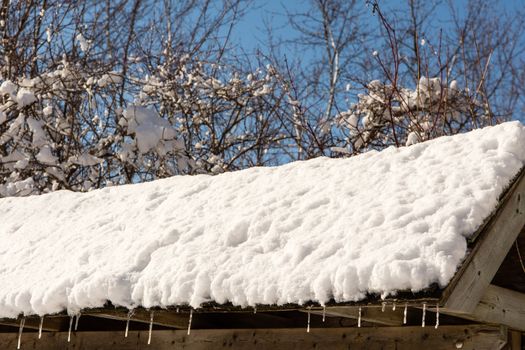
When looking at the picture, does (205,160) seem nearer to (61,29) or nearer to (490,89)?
(61,29)

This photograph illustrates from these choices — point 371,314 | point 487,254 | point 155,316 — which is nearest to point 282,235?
point 371,314

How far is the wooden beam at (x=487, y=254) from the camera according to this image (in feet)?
10.8

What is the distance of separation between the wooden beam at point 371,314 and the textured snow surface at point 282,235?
0.12m

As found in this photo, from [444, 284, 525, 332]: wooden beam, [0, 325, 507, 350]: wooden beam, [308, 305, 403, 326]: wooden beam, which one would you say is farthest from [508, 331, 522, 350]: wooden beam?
[308, 305, 403, 326]: wooden beam

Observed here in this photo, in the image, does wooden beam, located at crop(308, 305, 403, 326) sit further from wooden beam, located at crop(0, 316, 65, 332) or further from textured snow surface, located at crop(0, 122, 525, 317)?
wooden beam, located at crop(0, 316, 65, 332)

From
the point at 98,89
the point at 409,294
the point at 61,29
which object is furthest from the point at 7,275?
the point at 61,29

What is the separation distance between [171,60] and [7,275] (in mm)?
9556

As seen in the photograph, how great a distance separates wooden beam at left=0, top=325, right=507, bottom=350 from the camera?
12.8 feet

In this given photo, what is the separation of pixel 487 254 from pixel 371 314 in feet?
2.17

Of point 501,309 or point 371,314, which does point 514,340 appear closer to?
point 501,309

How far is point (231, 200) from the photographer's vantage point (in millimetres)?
5059

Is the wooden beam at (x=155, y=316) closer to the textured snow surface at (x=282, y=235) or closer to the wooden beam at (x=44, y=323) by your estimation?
the textured snow surface at (x=282, y=235)

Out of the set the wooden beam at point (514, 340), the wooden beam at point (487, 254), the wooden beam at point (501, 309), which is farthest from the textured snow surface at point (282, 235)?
the wooden beam at point (514, 340)

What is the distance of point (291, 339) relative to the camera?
445 centimetres
